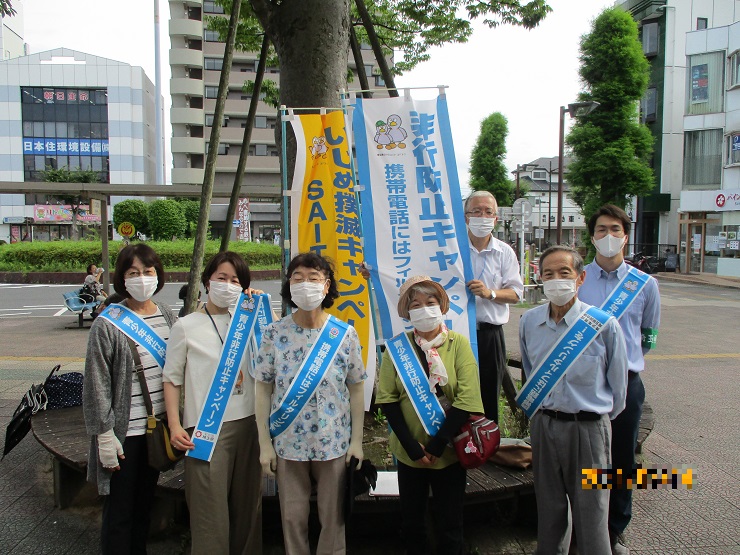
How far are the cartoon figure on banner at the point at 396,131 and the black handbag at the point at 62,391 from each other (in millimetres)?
3540

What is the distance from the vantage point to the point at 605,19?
24797mm

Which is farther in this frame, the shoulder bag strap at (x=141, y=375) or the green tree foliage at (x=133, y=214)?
the green tree foliage at (x=133, y=214)

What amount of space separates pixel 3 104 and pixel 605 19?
50.8 metres

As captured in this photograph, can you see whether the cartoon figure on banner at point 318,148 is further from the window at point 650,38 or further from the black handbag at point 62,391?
the window at point 650,38

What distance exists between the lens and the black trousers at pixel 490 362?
3732 millimetres

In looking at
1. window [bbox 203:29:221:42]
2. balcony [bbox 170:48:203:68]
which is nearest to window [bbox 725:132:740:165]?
window [bbox 203:29:221:42]

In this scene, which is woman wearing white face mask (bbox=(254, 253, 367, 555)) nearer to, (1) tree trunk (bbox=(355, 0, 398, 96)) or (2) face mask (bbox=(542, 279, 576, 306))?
(2) face mask (bbox=(542, 279, 576, 306))

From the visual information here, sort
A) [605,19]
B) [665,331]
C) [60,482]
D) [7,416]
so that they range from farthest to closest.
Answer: [605,19], [665,331], [7,416], [60,482]

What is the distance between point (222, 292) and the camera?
115 inches

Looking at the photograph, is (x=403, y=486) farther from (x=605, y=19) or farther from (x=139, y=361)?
(x=605, y=19)

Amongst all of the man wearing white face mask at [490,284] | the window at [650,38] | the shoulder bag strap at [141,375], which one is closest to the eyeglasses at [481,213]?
the man wearing white face mask at [490,284]

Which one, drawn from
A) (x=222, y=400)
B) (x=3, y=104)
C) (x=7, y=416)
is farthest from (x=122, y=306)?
(x=3, y=104)

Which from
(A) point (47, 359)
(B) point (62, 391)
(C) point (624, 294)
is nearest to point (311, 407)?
(C) point (624, 294)

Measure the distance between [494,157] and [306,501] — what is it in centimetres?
4037
